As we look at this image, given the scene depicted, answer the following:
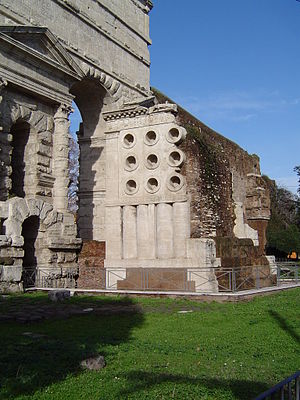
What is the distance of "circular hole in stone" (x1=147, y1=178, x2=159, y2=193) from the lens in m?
14.6

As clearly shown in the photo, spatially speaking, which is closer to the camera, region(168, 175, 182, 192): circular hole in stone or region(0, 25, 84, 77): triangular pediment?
region(168, 175, 182, 192): circular hole in stone

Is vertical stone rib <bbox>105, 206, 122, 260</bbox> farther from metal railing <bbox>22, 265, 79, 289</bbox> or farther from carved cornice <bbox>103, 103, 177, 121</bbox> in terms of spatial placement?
carved cornice <bbox>103, 103, 177, 121</bbox>

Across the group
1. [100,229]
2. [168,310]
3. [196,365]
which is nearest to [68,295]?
[168,310]

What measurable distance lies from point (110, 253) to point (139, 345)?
8753mm

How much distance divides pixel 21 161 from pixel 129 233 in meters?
4.97

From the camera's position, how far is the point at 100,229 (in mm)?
20719

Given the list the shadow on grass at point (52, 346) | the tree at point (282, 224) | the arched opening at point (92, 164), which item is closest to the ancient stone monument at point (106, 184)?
the arched opening at point (92, 164)

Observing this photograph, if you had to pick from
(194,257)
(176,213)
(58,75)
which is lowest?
(194,257)

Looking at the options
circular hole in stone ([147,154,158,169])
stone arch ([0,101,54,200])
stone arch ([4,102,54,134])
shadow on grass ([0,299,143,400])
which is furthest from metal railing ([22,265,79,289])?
shadow on grass ([0,299,143,400])

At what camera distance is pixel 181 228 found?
1384 cm

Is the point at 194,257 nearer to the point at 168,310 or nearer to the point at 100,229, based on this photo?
the point at 168,310

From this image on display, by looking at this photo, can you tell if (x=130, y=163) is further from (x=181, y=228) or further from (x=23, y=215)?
(x=23, y=215)

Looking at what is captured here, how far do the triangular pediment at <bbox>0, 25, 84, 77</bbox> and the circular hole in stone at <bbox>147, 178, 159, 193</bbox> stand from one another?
17.2 ft

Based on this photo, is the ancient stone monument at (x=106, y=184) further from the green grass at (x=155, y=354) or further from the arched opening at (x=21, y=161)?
the green grass at (x=155, y=354)
